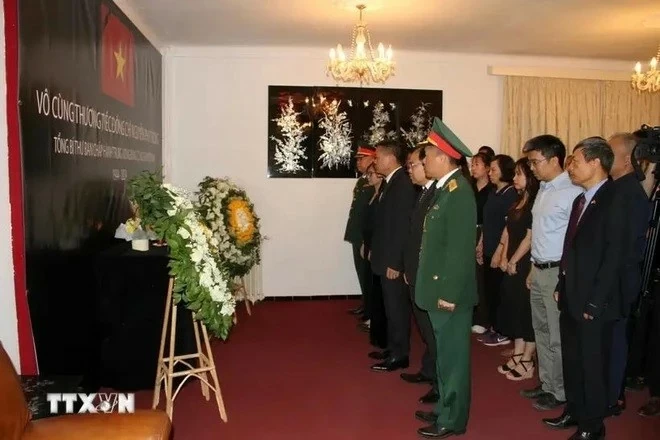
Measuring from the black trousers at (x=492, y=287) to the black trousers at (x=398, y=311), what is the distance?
0.97 metres

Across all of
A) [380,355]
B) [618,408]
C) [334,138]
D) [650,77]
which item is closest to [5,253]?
[380,355]

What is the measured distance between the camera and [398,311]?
4.21 meters

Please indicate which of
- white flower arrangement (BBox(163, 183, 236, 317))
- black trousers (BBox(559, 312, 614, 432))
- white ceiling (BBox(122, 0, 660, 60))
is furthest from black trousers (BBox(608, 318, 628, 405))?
white ceiling (BBox(122, 0, 660, 60))

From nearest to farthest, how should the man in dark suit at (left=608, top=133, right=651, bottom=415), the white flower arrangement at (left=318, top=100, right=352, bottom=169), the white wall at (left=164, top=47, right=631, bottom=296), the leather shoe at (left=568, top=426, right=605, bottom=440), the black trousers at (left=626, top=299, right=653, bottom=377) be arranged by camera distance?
the man in dark suit at (left=608, top=133, right=651, bottom=415) < the leather shoe at (left=568, top=426, right=605, bottom=440) < the black trousers at (left=626, top=299, right=653, bottom=377) < the white wall at (left=164, top=47, right=631, bottom=296) < the white flower arrangement at (left=318, top=100, right=352, bottom=169)

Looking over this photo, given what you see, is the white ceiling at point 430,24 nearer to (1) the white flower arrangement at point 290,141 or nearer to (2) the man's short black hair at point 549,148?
(1) the white flower arrangement at point 290,141

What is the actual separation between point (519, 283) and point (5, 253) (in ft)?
10.3

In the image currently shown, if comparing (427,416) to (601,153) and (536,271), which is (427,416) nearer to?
(536,271)

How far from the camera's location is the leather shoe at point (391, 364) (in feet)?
13.9

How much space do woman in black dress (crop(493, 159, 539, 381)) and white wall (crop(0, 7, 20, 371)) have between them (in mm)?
3035

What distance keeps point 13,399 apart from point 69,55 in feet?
6.82

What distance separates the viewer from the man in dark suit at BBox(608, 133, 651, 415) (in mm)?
2764

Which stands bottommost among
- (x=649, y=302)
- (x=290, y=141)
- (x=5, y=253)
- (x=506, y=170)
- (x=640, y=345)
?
Result: (x=640, y=345)

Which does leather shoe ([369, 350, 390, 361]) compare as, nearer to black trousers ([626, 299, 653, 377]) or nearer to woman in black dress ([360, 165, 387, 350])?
woman in black dress ([360, 165, 387, 350])

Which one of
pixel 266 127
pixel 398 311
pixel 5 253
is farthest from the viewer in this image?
pixel 266 127
